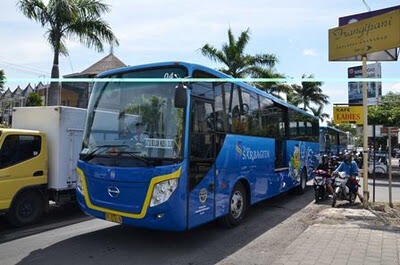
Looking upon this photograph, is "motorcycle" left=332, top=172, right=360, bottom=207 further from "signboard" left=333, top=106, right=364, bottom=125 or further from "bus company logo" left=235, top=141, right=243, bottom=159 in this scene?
"bus company logo" left=235, top=141, right=243, bottom=159

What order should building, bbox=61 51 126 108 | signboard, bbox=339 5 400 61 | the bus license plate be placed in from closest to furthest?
the bus license plate, signboard, bbox=339 5 400 61, building, bbox=61 51 126 108

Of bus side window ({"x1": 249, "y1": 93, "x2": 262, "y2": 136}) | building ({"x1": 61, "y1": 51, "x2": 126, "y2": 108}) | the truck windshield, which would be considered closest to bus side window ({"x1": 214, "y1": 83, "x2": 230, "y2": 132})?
the truck windshield

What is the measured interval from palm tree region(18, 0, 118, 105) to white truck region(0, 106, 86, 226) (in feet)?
24.9

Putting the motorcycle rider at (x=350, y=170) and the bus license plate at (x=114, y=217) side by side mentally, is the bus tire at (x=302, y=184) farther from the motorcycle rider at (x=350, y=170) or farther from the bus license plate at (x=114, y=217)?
the bus license plate at (x=114, y=217)

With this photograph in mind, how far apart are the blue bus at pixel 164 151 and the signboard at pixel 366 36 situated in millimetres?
4281

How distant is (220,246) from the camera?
604 centimetres

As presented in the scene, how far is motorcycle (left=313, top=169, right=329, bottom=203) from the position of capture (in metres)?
10.8

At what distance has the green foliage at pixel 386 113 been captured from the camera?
66.5 ft

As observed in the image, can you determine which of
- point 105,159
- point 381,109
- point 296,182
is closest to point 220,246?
point 105,159

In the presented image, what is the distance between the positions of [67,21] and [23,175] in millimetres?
9881

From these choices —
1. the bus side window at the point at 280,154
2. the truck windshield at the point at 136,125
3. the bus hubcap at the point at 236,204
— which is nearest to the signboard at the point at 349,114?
the bus side window at the point at 280,154

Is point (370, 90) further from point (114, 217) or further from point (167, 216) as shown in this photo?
point (114, 217)

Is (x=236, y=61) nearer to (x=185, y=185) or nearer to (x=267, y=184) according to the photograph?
(x=267, y=184)

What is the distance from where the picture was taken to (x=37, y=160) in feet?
25.2
